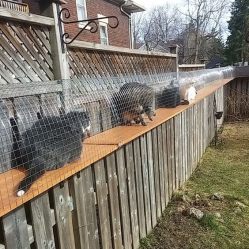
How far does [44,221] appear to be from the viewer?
5.81 ft

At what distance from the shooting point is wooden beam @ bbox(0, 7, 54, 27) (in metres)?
2.28

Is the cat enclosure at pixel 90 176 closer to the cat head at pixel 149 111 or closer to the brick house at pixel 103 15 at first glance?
the cat head at pixel 149 111

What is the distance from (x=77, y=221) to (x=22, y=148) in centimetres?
71

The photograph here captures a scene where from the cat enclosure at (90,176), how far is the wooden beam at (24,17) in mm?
580

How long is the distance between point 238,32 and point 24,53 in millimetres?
32861

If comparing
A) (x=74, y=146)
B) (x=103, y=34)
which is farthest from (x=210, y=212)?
(x=103, y=34)

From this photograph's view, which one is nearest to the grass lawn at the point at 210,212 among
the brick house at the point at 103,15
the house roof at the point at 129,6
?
the brick house at the point at 103,15

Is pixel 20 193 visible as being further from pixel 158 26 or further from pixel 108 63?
pixel 158 26

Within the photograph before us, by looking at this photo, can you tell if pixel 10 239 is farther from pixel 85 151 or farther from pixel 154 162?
pixel 154 162

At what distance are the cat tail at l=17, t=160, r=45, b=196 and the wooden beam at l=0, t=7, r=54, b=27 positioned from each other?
1.31 meters

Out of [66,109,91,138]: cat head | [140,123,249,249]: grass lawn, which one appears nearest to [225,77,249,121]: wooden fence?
[140,123,249,249]: grass lawn

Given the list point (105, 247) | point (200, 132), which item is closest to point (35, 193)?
point (105, 247)

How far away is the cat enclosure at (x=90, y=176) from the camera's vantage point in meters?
1.69

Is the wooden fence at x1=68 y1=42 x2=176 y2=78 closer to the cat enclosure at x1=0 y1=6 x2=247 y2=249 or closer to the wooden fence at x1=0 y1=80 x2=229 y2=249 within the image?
the cat enclosure at x1=0 y1=6 x2=247 y2=249
